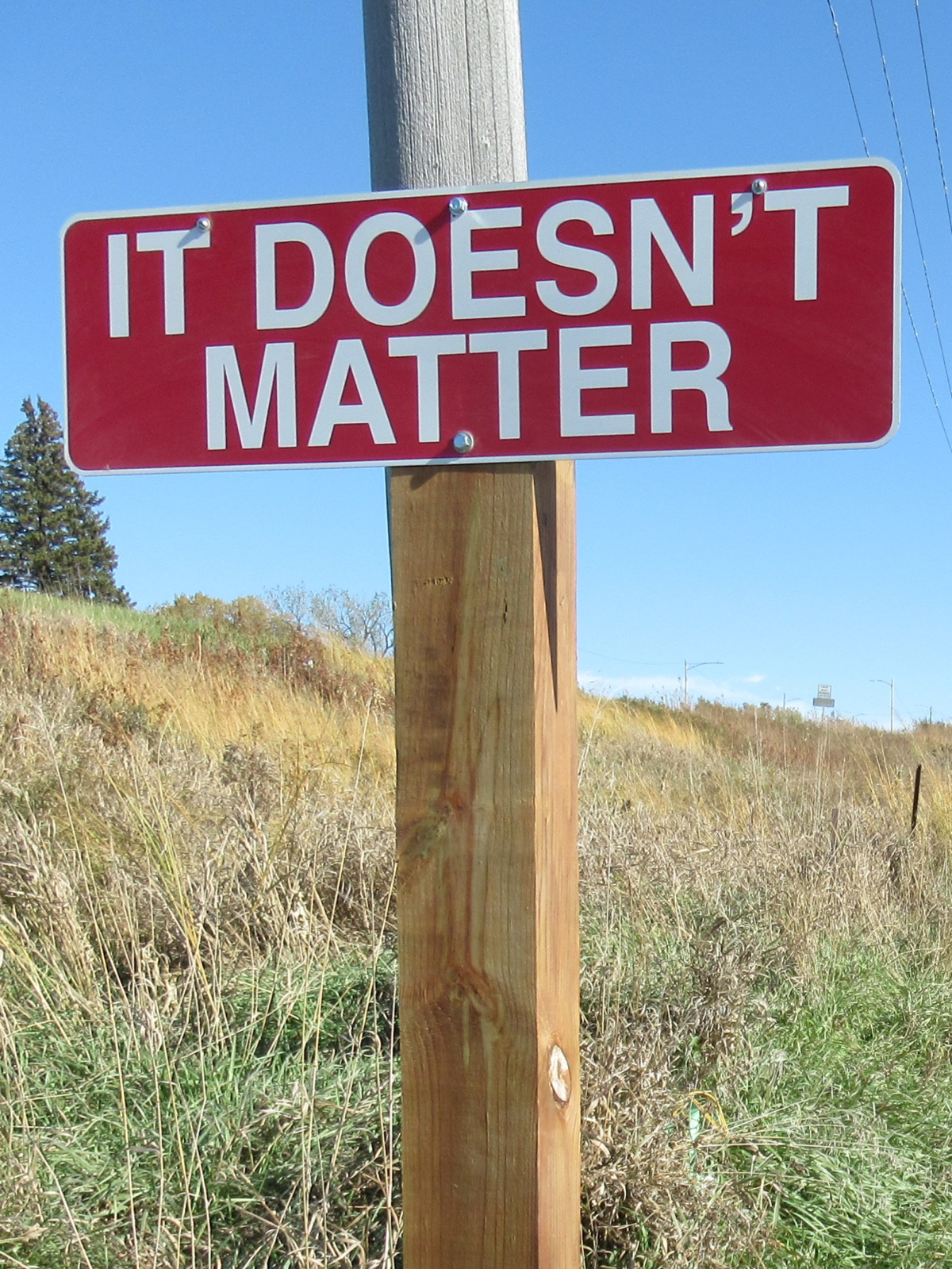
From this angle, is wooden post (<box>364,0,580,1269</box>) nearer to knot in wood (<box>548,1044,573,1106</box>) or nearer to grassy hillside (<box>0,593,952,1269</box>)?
knot in wood (<box>548,1044,573,1106</box>)

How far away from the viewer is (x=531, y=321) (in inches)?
62.3

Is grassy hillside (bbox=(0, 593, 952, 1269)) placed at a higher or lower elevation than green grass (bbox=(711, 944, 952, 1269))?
higher

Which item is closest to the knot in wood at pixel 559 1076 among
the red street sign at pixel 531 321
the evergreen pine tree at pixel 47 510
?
the red street sign at pixel 531 321

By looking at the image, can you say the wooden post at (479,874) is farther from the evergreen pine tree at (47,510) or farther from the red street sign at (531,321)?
the evergreen pine tree at (47,510)

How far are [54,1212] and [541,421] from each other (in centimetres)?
191

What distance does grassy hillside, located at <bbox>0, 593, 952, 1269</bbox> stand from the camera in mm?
2314

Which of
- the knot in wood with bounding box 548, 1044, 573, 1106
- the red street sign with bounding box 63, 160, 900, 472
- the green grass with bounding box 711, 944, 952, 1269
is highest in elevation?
the red street sign with bounding box 63, 160, 900, 472

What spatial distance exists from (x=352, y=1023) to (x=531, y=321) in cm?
205

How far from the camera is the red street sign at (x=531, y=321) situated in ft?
5.08

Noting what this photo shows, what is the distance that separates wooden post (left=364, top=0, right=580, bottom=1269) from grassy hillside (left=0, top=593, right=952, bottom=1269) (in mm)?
524

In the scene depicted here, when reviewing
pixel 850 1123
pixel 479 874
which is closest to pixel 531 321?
pixel 479 874

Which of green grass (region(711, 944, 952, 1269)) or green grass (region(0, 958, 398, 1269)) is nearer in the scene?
green grass (region(0, 958, 398, 1269))

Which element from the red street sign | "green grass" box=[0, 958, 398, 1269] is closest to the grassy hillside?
"green grass" box=[0, 958, 398, 1269]

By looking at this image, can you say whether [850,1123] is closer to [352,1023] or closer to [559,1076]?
[352,1023]
